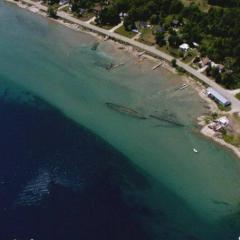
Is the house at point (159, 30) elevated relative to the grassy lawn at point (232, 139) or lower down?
lower down

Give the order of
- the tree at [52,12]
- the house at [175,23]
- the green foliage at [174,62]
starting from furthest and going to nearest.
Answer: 1. the tree at [52,12]
2. the house at [175,23]
3. the green foliage at [174,62]

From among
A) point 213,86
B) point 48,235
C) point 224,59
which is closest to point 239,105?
point 213,86

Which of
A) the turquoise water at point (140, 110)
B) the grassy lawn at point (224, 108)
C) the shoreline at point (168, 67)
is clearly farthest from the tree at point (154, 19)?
the grassy lawn at point (224, 108)

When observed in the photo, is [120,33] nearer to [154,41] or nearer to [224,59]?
[154,41]

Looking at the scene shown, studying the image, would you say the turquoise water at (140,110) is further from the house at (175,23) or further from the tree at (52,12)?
the house at (175,23)

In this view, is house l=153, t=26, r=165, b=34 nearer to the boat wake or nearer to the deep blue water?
the deep blue water

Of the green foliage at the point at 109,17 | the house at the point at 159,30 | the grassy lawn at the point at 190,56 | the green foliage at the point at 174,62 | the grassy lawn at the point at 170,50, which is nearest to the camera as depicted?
the green foliage at the point at 174,62
